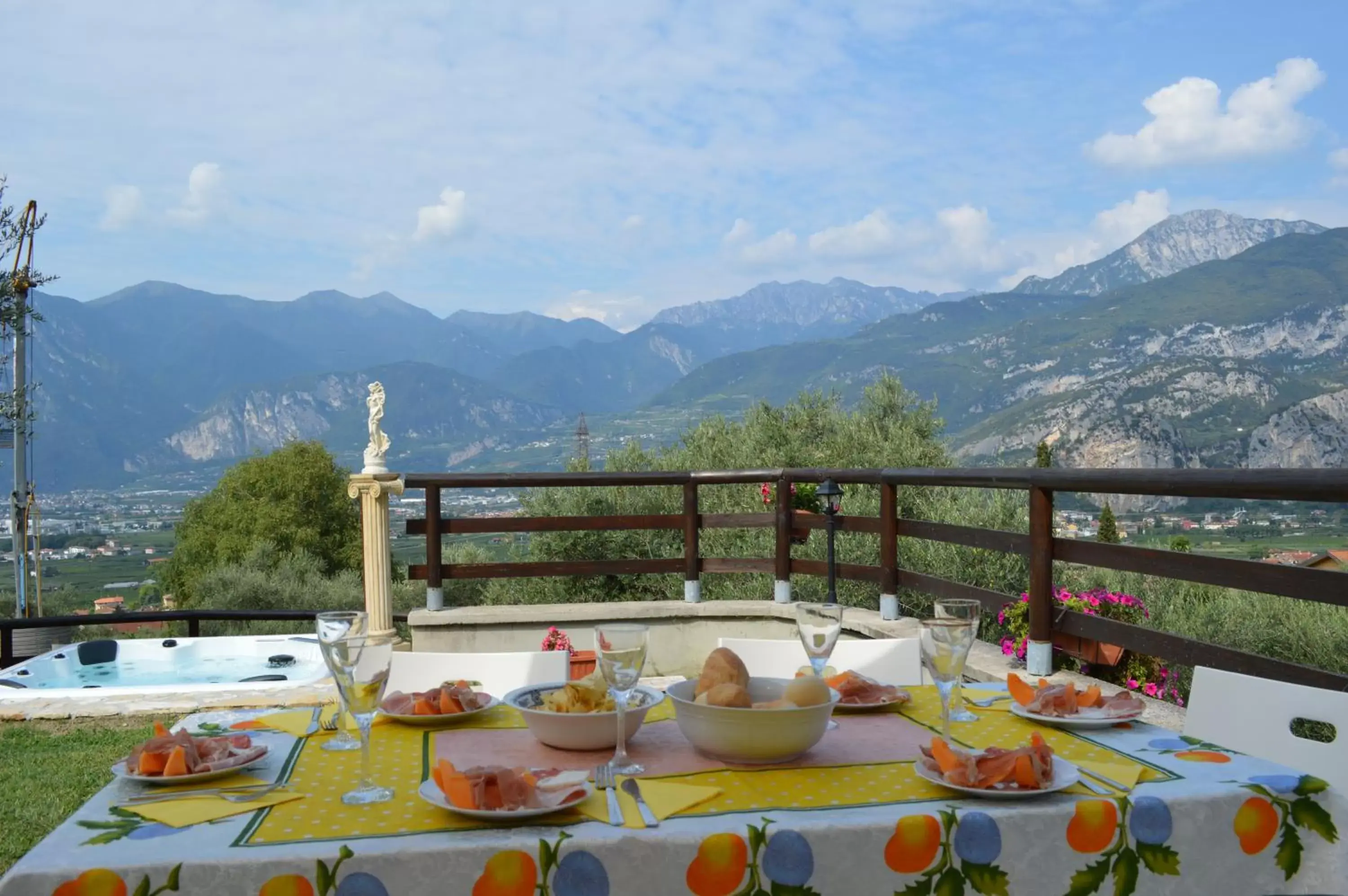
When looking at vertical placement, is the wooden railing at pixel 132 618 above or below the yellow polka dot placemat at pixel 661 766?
below

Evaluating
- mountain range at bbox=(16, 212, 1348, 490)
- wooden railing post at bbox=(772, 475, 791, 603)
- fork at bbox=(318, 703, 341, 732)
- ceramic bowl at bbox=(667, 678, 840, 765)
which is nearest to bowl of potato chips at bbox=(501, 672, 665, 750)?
ceramic bowl at bbox=(667, 678, 840, 765)

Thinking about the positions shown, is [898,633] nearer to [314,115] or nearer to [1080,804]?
[1080,804]

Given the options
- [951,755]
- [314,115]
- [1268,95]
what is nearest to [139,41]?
[314,115]

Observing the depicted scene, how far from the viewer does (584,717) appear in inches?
55.2

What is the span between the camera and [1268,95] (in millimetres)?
56719

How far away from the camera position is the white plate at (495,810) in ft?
3.61

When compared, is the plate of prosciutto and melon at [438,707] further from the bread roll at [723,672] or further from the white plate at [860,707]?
the white plate at [860,707]

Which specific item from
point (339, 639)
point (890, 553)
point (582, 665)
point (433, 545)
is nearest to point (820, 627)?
point (339, 639)

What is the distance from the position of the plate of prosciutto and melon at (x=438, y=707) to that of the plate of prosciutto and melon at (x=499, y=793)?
465 millimetres

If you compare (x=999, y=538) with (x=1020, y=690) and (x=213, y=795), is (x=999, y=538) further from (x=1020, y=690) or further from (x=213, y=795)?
(x=213, y=795)

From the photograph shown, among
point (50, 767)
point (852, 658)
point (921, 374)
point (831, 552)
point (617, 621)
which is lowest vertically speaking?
point (50, 767)

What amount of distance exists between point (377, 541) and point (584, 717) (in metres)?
4.64

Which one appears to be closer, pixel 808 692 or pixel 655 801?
pixel 655 801

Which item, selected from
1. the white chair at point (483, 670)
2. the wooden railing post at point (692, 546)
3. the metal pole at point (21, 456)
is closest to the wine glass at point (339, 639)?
the white chair at point (483, 670)
